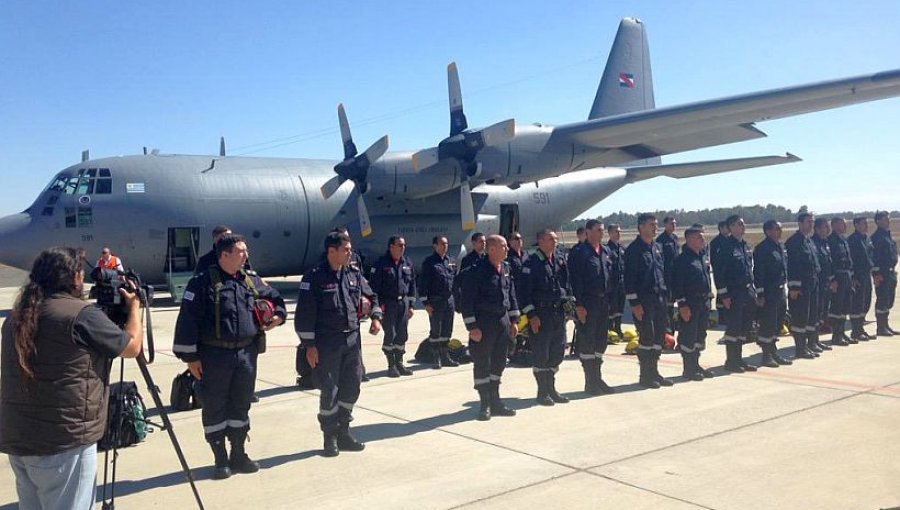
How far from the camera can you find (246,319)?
5.20 metres

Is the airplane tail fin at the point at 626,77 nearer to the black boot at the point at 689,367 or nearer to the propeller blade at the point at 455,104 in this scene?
the propeller blade at the point at 455,104

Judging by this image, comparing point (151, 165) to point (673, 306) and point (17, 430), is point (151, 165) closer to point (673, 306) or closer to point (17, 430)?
point (673, 306)

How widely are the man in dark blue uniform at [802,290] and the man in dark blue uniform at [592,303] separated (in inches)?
133

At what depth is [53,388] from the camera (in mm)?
3256

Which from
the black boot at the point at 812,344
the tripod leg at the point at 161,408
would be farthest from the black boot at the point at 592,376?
the tripod leg at the point at 161,408

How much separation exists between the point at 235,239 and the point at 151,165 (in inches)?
483

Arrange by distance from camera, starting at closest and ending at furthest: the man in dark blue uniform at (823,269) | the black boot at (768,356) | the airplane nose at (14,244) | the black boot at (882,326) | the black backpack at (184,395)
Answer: the black backpack at (184,395)
the black boot at (768,356)
the man in dark blue uniform at (823,269)
the black boot at (882,326)
the airplane nose at (14,244)

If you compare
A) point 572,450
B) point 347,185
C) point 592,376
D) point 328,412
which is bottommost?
point 572,450

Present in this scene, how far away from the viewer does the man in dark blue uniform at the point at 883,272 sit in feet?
38.3

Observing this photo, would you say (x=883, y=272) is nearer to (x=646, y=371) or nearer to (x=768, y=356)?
(x=768, y=356)

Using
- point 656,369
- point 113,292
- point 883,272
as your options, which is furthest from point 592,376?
point 883,272

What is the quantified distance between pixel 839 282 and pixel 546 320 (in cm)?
623

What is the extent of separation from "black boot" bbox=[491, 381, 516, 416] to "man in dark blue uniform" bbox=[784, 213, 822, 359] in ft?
16.1

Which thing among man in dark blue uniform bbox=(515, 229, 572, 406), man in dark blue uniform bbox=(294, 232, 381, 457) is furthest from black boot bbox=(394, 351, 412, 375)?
man in dark blue uniform bbox=(294, 232, 381, 457)
